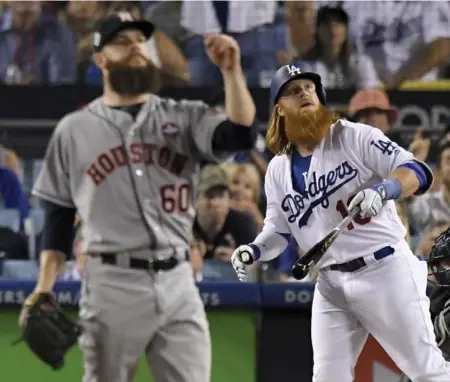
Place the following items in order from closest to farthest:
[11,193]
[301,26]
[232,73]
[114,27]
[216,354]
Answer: [232,73], [114,27], [216,354], [11,193], [301,26]

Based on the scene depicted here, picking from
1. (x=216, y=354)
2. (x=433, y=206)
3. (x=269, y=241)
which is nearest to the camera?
(x=269, y=241)

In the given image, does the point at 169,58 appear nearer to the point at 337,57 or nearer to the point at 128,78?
the point at 337,57

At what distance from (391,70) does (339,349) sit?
12.0 feet

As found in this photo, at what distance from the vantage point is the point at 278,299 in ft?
13.2

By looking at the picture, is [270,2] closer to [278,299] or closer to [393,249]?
[278,299]

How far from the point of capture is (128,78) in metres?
2.86

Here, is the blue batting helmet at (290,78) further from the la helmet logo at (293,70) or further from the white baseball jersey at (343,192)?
the white baseball jersey at (343,192)

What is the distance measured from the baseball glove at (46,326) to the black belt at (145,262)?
0.26 m

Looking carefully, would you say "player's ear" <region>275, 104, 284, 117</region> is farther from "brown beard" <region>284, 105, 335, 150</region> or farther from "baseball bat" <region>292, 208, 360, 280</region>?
"baseball bat" <region>292, 208, 360, 280</region>

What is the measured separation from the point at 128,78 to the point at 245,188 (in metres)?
2.60

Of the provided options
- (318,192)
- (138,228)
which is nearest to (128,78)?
(138,228)

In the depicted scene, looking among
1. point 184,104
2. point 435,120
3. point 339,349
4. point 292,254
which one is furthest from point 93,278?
point 435,120

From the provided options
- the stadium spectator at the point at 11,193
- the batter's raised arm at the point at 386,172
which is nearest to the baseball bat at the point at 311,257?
the batter's raised arm at the point at 386,172

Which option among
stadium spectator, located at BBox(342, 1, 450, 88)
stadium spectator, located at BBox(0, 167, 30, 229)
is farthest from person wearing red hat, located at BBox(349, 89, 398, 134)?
stadium spectator, located at BBox(0, 167, 30, 229)
